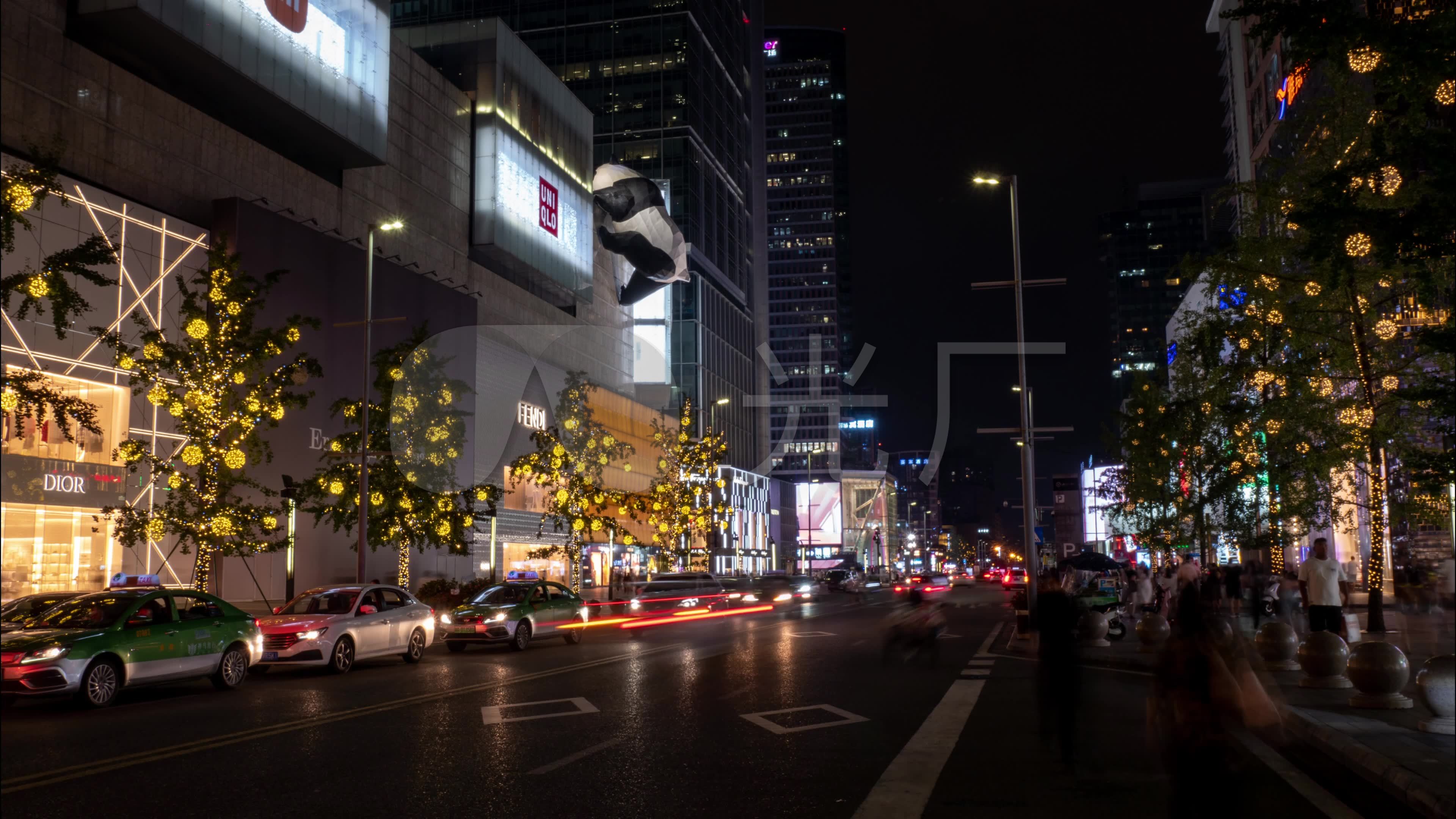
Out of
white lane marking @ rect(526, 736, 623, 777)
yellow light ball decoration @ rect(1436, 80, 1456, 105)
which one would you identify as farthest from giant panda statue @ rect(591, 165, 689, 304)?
yellow light ball decoration @ rect(1436, 80, 1456, 105)

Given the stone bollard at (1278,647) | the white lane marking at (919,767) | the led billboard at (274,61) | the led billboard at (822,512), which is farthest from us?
the led billboard at (822,512)

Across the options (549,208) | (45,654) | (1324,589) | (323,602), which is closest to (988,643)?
(1324,589)

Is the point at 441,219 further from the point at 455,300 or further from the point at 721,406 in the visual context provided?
the point at 721,406

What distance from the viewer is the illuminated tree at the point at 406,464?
33.9m

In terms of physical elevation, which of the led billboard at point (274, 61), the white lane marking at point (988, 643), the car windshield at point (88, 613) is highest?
the led billboard at point (274, 61)

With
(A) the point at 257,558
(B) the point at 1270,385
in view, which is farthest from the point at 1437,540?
(A) the point at 257,558

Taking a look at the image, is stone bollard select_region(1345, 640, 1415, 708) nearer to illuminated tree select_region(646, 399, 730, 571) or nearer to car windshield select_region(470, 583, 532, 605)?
car windshield select_region(470, 583, 532, 605)

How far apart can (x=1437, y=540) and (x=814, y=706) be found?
35799 millimetres

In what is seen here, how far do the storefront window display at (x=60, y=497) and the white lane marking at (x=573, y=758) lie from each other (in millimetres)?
25211

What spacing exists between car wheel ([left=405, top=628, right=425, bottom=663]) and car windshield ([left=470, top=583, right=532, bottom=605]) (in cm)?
337

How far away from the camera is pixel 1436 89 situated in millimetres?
11453

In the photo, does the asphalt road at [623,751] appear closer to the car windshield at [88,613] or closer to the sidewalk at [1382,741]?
the sidewalk at [1382,741]

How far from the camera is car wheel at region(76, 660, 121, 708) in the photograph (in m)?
14.3

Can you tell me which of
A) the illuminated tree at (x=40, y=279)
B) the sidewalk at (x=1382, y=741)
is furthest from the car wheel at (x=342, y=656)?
the sidewalk at (x=1382, y=741)
